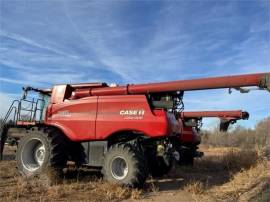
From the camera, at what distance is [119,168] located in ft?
38.4

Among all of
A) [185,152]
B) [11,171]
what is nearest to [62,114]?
[11,171]

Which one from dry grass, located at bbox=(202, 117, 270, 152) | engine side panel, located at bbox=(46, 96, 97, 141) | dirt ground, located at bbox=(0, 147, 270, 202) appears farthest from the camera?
dry grass, located at bbox=(202, 117, 270, 152)

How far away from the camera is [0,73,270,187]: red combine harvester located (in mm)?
11445

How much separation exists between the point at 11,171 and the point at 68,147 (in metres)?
2.57

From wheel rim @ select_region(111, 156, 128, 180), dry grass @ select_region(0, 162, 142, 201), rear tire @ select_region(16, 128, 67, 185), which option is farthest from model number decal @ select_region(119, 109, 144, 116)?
rear tire @ select_region(16, 128, 67, 185)

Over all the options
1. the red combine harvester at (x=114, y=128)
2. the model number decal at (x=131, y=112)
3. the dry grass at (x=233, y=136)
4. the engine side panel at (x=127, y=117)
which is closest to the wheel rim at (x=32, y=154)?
the red combine harvester at (x=114, y=128)

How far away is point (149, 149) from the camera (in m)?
12.2

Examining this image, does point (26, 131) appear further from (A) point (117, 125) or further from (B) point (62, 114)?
(A) point (117, 125)

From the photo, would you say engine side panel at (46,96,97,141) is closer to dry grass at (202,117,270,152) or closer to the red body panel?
the red body panel

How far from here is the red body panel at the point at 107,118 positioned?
1162 centimetres

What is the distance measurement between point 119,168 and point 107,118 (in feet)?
4.81

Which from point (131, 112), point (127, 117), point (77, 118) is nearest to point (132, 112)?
point (131, 112)

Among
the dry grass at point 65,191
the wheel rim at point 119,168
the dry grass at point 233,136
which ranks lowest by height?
the dry grass at point 65,191

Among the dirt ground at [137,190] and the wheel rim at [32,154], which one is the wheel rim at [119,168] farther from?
the wheel rim at [32,154]
